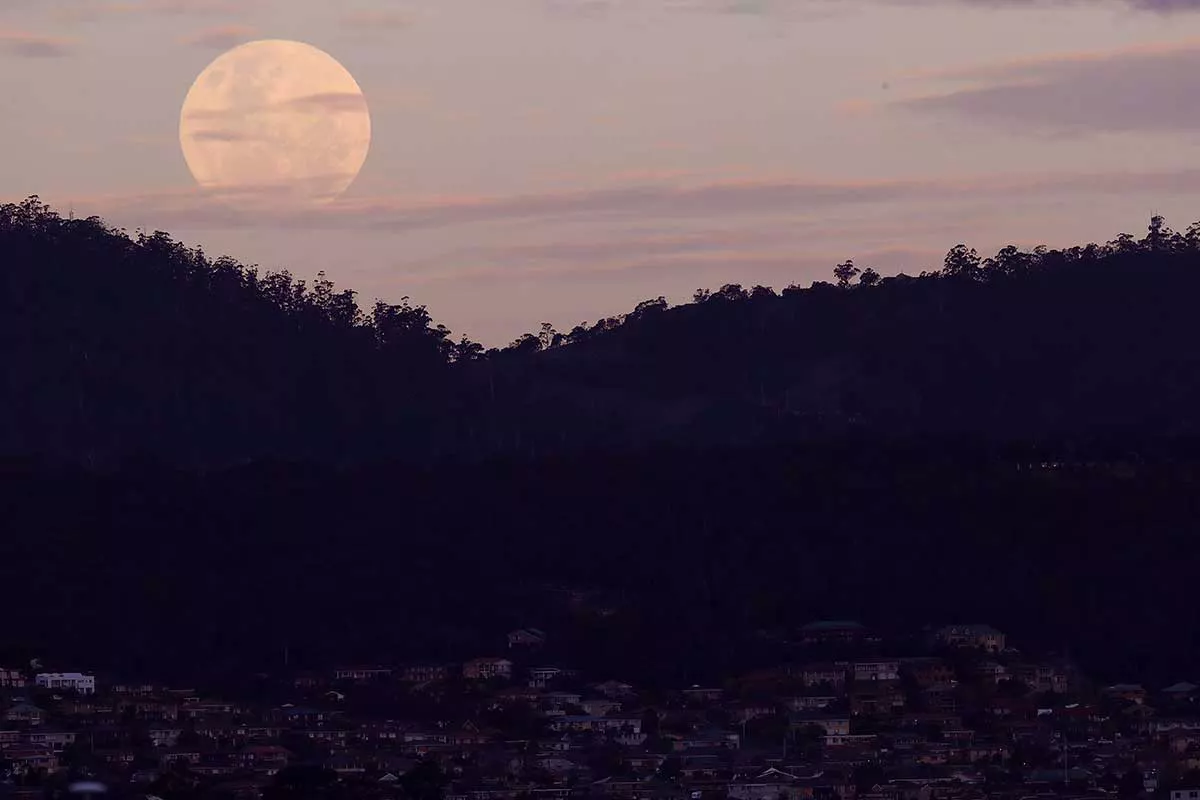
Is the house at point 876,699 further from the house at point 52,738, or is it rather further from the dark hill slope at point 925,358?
the dark hill slope at point 925,358

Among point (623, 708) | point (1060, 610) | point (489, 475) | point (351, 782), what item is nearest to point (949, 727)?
point (623, 708)

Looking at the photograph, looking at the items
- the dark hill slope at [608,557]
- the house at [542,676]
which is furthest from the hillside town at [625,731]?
the dark hill slope at [608,557]

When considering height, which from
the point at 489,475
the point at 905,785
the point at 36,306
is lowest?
the point at 905,785

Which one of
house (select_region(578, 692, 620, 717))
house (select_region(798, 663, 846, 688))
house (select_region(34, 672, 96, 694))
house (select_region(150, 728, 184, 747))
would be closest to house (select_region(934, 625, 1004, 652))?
house (select_region(798, 663, 846, 688))

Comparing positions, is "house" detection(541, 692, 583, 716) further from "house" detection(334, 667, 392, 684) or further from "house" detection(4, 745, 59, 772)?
"house" detection(4, 745, 59, 772)

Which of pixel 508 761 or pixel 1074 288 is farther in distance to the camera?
pixel 1074 288

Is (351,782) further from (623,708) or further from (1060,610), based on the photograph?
(1060,610)

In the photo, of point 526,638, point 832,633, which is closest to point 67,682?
point 526,638
